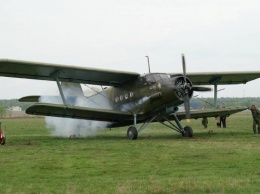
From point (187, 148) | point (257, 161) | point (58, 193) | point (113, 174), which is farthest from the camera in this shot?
point (187, 148)

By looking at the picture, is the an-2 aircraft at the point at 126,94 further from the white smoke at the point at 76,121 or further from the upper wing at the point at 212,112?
the white smoke at the point at 76,121

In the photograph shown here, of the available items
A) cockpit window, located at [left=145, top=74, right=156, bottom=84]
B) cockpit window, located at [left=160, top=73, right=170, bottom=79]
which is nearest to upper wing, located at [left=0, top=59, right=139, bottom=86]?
cockpit window, located at [left=145, top=74, right=156, bottom=84]

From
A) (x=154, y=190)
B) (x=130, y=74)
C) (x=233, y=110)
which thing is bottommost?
(x=154, y=190)

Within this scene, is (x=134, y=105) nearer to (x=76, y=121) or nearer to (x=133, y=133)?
(x=133, y=133)

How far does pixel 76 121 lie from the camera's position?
2689cm

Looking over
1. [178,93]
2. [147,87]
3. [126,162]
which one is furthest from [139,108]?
[126,162]

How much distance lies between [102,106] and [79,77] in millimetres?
2981

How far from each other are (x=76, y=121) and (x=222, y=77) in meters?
8.19

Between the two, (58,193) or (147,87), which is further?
(147,87)

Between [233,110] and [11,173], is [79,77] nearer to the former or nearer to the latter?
[233,110]

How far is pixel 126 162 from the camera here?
12656 millimetres

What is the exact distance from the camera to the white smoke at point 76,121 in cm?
2657

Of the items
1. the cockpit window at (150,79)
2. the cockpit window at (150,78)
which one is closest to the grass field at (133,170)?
the cockpit window at (150,78)

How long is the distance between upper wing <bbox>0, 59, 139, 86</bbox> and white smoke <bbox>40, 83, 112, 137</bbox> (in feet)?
7.03
